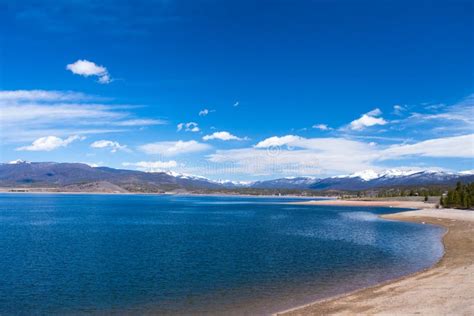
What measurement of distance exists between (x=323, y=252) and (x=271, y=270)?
13.9m

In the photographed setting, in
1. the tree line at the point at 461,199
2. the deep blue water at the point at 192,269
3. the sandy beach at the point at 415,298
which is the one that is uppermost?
the tree line at the point at 461,199

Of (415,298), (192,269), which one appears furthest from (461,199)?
(415,298)

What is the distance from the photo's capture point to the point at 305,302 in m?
29.6

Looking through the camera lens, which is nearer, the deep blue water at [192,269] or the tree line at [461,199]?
the deep blue water at [192,269]

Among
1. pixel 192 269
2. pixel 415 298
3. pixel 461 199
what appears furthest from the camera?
pixel 461 199

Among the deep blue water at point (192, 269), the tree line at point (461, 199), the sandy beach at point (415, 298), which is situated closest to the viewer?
the sandy beach at point (415, 298)

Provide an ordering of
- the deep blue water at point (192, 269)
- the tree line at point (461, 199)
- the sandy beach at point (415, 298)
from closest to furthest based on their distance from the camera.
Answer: the sandy beach at point (415, 298) → the deep blue water at point (192, 269) → the tree line at point (461, 199)

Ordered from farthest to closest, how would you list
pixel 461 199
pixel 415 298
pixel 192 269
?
1. pixel 461 199
2. pixel 192 269
3. pixel 415 298

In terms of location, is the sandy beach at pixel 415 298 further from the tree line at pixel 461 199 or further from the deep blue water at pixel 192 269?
the tree line at pixel 461 199

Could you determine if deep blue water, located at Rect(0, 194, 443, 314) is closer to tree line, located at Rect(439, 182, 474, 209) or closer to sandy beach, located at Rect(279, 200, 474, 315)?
sandy beach, located at Rect(279, 200, 474, 315)

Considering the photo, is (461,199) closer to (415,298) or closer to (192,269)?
(192,269)

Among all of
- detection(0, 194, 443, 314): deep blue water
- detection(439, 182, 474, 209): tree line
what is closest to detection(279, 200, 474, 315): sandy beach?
detection(0, 194, 443, 314): deep blue water

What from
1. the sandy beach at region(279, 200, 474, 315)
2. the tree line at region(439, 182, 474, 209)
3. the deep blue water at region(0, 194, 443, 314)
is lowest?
the deep blue water at region(0, 194, 443, 314)

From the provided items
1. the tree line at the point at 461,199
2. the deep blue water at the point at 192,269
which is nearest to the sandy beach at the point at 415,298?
the deep blue water at the point at 192,269
